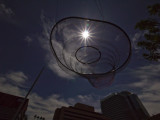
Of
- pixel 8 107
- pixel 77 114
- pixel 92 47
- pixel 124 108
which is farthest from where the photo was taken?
pixel 124 108

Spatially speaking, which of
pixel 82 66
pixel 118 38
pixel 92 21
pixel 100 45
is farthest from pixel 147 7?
pixel 82 66

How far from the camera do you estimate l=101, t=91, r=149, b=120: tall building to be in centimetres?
13019

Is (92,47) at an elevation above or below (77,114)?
below

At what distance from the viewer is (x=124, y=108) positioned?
135 m

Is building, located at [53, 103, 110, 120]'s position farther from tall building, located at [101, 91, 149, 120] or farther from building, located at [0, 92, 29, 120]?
tall building, located at [101, 91, 149, 120]

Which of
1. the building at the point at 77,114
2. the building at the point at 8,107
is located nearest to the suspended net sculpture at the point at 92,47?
the building at the point at 77,114

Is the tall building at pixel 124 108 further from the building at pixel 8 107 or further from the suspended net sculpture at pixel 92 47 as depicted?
the suspended net sculpture at pixel 92 47

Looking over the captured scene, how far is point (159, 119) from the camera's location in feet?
80.3

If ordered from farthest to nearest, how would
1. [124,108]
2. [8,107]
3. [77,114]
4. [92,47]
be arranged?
[124,108], [77,114], [8,107], [92,47]

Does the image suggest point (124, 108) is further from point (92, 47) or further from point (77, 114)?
point (92, 47)

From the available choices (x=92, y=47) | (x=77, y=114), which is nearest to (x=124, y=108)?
(x=77, y=114)

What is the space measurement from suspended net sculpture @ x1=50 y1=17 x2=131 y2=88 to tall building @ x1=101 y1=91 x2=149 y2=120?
157m

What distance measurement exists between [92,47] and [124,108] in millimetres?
163997

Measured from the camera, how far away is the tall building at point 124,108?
130188 millimetres
